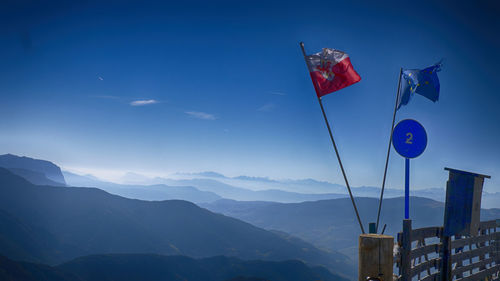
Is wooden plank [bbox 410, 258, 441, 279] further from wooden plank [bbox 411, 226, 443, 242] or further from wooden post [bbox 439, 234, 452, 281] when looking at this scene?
wooden plank [bbox 411, 226, 443, 242]

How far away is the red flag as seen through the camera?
20.2 feet

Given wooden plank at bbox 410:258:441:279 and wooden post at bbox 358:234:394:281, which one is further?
wooden plank at bbox 410:258:441:279

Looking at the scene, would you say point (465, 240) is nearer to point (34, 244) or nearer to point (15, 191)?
point (34, 244)

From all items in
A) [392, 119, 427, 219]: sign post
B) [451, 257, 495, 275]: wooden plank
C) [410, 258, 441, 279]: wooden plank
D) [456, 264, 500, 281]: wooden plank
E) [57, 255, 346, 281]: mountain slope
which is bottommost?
[57, 255, 346, 281]: mountain slope

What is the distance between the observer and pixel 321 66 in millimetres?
6195

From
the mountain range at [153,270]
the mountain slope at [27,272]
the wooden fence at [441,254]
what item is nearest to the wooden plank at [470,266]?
the wooden fence at [441,254]

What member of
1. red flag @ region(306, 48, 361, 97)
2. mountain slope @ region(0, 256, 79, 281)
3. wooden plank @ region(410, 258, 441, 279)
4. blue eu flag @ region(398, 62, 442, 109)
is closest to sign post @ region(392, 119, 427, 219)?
red flag @ region(306, 48, 361, 97)

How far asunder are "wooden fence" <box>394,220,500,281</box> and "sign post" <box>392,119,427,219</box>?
0.91 meters

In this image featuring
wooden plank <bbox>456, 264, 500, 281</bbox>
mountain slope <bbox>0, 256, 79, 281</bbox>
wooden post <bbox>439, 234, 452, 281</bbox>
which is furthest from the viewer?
mountain slope <bbox>0, 256, 79, 281</bbox>

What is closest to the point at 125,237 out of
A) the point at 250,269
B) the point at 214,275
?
the point at 214,275

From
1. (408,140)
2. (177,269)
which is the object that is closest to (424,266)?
(408,140)

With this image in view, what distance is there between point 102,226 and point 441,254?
591 feet

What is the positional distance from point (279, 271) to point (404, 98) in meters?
149

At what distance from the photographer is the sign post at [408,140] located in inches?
242
